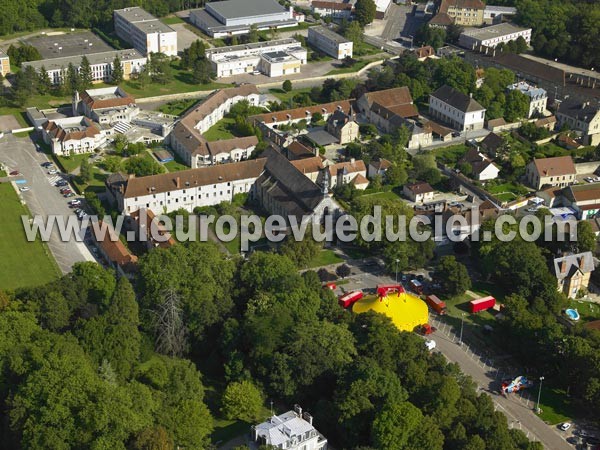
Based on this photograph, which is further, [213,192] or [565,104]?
[565,104]

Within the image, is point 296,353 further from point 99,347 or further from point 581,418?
point 581,418

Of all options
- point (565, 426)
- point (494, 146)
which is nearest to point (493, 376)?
point (565, 426)

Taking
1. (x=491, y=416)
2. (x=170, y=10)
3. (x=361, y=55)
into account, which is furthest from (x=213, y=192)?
(x=170, y=10)

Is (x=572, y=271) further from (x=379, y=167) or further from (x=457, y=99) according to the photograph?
(x=457, y=99)

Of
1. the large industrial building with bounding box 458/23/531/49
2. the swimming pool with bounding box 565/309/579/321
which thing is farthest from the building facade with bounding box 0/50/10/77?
the swimming pool with bounding box 565/309/579/321

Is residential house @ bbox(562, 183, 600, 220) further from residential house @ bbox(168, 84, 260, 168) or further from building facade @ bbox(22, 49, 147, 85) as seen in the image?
building facade @ bbox(22, 49, 147, 85)

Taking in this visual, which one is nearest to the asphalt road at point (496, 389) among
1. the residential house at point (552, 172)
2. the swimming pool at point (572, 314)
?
the swimming pool at point (572, 314)
